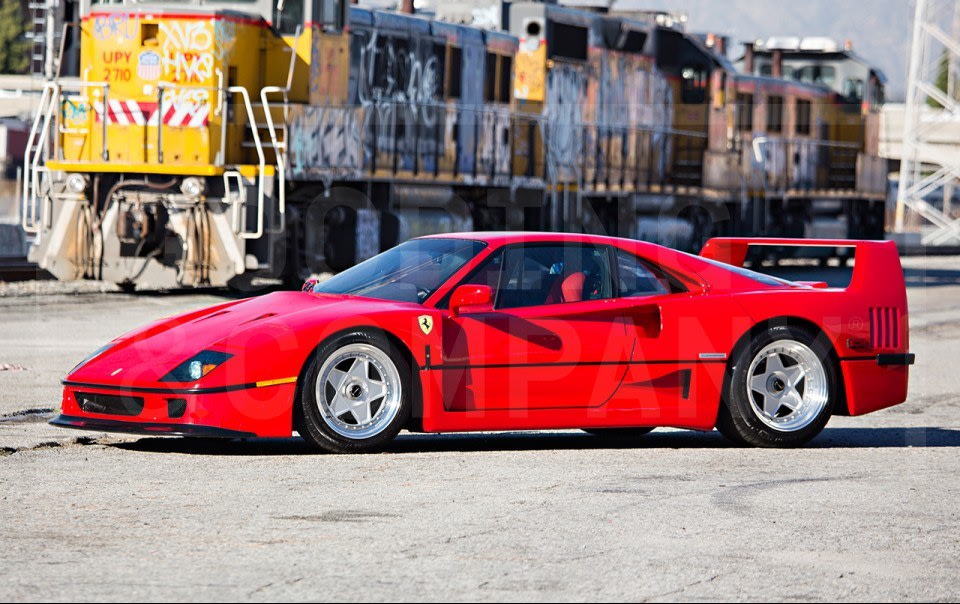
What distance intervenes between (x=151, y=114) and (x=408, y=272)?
9934 millimetres

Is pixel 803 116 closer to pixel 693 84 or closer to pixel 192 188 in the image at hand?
pixel 693 84

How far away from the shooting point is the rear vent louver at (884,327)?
27.1 ft

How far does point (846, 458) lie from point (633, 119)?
705 inches

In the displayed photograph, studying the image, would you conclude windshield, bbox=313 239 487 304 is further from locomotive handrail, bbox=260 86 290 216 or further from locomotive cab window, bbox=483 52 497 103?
locomotive cab window, bbox=483 52 497 103

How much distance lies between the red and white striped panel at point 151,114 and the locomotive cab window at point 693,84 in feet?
39.0

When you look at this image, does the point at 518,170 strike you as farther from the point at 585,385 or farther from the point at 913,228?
the point at 913,228

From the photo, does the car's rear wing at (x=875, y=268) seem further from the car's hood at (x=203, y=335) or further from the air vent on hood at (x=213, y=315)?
the air vent on hood at (x=213, y=315)

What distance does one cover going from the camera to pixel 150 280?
16.7 metres

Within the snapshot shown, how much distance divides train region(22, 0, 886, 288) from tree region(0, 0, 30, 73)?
49111 millimetres

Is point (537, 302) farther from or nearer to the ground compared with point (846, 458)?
farther from the ground

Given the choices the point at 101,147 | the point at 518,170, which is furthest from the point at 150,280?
the point at 518,170

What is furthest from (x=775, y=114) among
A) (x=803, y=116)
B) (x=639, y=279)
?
(x=639, y=279)

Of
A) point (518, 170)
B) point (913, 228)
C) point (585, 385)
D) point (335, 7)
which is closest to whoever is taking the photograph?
point (585, 385)

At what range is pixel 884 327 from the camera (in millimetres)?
8328
